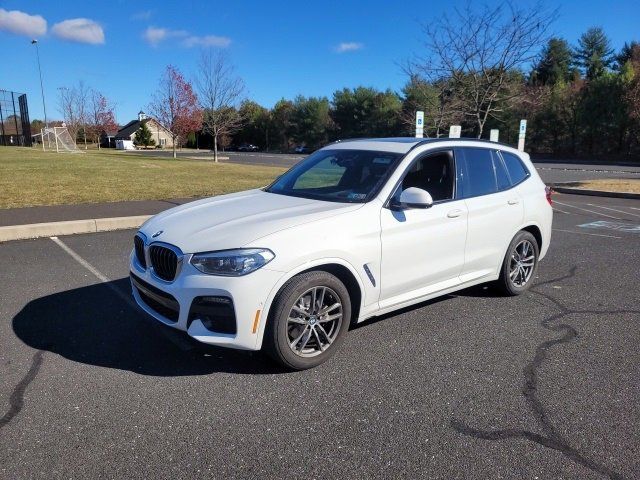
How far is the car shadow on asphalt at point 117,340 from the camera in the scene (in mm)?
3664

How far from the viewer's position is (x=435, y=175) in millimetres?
4566

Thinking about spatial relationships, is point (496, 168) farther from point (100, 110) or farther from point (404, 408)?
point (100, 110)

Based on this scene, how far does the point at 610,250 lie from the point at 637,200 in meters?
9.34

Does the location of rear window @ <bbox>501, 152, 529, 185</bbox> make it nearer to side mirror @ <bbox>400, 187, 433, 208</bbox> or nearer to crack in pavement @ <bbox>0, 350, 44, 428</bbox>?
side mirror @ <bbox>400, 187, 433, 208</bbox>

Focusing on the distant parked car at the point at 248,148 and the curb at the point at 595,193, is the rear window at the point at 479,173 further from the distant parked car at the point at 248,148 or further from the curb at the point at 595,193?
the distant parked car at the point at 248,148

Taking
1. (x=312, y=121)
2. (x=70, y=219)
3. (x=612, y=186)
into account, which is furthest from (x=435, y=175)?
(x=312, y=121)

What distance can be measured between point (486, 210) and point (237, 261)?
266cm

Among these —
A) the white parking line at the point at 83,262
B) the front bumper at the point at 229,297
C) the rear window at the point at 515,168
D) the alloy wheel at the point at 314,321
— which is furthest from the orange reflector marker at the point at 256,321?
the rear window at the point at 515,168

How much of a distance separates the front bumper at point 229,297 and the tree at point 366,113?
58317 millimetres

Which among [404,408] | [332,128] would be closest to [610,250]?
[404,408]

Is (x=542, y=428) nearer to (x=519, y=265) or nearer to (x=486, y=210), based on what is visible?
(x=486, y=210)

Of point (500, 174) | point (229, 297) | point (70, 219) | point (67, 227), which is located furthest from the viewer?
point (70, 219)

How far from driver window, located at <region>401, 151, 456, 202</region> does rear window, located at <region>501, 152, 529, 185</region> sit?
39.5 inches

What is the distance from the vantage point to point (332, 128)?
7531cm
